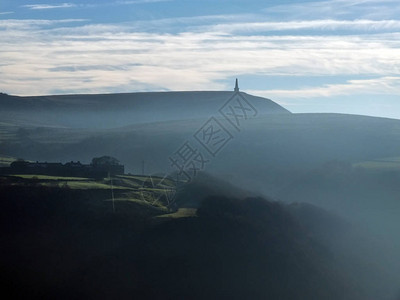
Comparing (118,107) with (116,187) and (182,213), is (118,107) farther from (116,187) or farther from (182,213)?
(182,213)

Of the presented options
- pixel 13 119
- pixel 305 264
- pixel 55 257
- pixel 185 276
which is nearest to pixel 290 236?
pixel 305 264

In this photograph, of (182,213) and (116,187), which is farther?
(116,187)

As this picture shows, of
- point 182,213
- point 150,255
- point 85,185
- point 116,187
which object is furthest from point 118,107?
point 150,255

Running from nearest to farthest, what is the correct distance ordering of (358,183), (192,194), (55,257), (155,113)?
(55,257), (192,194), (358,183), (155,113)

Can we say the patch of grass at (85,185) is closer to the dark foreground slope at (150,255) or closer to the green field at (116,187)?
the green field at (116,187)

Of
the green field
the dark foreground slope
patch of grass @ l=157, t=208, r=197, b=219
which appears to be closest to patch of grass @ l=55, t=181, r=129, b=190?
the green field

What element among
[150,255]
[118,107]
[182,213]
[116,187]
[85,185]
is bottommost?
[150,255]

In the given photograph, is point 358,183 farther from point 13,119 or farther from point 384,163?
point 13,119
